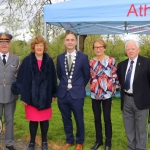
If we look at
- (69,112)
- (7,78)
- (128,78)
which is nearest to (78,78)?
(69,112)

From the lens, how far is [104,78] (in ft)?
12.1

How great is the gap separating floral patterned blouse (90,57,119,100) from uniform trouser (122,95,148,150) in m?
0.29

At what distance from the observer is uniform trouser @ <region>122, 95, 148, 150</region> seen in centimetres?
346

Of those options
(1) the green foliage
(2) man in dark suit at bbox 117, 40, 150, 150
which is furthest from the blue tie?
(1) the green foliage

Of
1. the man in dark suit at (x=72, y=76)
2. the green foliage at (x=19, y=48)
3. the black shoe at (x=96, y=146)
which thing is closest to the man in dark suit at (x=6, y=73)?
the man in dark suit at (x=72, y=76)

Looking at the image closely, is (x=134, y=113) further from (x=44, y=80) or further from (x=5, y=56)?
(x=5, y=56)

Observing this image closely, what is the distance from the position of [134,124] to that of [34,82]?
4.74 ft

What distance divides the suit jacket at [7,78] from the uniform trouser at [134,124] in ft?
5.12

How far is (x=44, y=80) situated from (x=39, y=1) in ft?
22.5

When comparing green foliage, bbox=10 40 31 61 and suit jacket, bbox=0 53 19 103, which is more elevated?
green foliage, bbox=10 40 31 61

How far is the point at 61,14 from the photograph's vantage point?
13.2 feet

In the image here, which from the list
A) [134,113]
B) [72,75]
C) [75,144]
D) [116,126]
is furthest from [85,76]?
[116,126]

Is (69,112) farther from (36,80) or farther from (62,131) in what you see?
(62,131)

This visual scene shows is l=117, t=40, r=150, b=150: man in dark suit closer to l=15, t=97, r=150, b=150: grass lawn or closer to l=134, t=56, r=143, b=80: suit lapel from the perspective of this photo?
l=134, t=56, r=143, b=80: suit lapel
